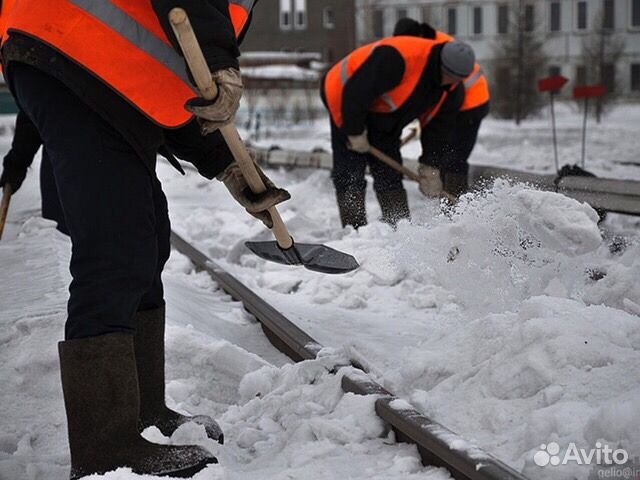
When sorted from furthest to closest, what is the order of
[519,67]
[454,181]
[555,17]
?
[555,17] < [519,67] < [454,181]

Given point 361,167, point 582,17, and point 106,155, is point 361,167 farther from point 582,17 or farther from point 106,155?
point 582,17

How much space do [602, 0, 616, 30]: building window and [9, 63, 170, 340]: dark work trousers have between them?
37828mm

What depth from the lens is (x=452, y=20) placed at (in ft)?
151

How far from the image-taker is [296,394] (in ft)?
10.6

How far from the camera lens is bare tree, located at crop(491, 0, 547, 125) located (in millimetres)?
36688

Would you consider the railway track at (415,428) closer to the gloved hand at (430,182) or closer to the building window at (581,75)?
the gloved hand at (430,182)

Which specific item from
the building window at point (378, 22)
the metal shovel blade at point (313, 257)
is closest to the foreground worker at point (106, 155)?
the metal shovel blade at point (313, 257)

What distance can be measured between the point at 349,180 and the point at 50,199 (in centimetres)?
220

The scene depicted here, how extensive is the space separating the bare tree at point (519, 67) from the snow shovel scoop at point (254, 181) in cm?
3136

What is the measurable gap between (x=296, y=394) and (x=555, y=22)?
42.9 m

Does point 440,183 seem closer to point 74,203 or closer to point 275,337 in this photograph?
point 275,337

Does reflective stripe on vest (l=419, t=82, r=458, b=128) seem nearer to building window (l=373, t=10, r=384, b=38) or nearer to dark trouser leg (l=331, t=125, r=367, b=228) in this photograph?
dark trouser leg (l=331, t=125, r=367, b=228)

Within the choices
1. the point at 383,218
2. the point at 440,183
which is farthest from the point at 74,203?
the point at 440,183

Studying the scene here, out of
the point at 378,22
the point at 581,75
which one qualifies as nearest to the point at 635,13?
the point at 581,75
